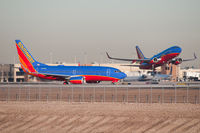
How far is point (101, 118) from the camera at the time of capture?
3319cm

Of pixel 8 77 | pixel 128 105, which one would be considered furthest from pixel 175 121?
pixel 8 77

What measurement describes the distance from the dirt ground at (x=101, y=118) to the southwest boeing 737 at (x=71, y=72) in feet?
118

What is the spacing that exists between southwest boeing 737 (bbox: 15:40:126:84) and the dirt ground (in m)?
36.0

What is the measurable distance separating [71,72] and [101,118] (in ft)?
151

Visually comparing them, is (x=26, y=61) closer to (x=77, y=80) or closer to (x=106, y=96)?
(x=77, y=80)

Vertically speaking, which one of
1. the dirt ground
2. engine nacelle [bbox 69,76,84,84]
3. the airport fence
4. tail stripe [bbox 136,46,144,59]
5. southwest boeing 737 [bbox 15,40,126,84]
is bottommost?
the dirt ground

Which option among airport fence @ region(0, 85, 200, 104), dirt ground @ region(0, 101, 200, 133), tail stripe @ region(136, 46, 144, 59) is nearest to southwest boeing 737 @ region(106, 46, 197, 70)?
tail stripe @ region(136, 46, 144, 59)

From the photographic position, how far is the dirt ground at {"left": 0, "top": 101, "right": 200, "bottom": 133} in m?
30.5

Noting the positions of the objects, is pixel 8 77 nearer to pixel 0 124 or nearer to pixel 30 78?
pixel 30 78

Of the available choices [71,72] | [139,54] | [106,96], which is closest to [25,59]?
[71,72]

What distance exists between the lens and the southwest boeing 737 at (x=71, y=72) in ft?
251

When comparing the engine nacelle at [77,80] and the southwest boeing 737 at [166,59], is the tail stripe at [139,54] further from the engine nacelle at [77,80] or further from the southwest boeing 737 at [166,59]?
the engine nacelle at [77,80]

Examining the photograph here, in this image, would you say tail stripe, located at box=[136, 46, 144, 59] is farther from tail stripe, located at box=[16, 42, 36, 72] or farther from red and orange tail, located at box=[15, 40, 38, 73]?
tail stripe, located at box=[16, 42, 36, 72]

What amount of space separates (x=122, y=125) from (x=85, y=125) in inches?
128
